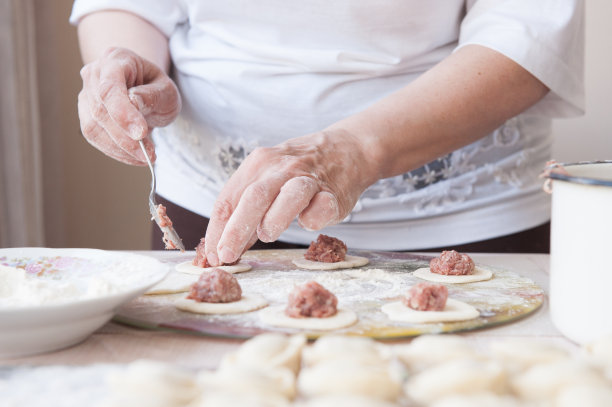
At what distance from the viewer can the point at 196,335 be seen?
86 centimetres

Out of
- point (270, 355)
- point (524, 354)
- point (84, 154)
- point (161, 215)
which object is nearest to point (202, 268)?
point (161, 215)

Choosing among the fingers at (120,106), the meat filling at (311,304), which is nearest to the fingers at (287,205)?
the meat filling at (311,304)

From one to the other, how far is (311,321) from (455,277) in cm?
37

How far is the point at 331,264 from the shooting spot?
125cm

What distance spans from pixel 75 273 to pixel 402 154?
0.64m

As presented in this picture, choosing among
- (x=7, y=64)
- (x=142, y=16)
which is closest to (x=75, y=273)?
(x=142, y=16)

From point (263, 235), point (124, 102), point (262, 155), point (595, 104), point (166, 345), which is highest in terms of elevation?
point (595, 104)

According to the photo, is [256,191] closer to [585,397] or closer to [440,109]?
[440,109]

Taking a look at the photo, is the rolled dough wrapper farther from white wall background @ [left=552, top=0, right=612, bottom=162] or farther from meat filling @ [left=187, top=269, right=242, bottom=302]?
white wall background @ [left=552, top=0, right=612, bottom=162]

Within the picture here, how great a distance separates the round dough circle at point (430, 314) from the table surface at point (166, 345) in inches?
1.1

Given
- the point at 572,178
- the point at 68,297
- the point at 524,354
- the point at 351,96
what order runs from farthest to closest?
the point at 351,96 < the point at 68,297 < the point at 572,178 < the point at 524,354

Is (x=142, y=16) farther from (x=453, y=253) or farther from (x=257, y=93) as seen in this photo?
(x=453, y=253)

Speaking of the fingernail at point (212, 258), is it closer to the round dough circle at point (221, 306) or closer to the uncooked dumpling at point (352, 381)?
the round dough circle at point (221, 306)

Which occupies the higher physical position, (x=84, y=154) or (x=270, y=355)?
(x=84, y=154)
